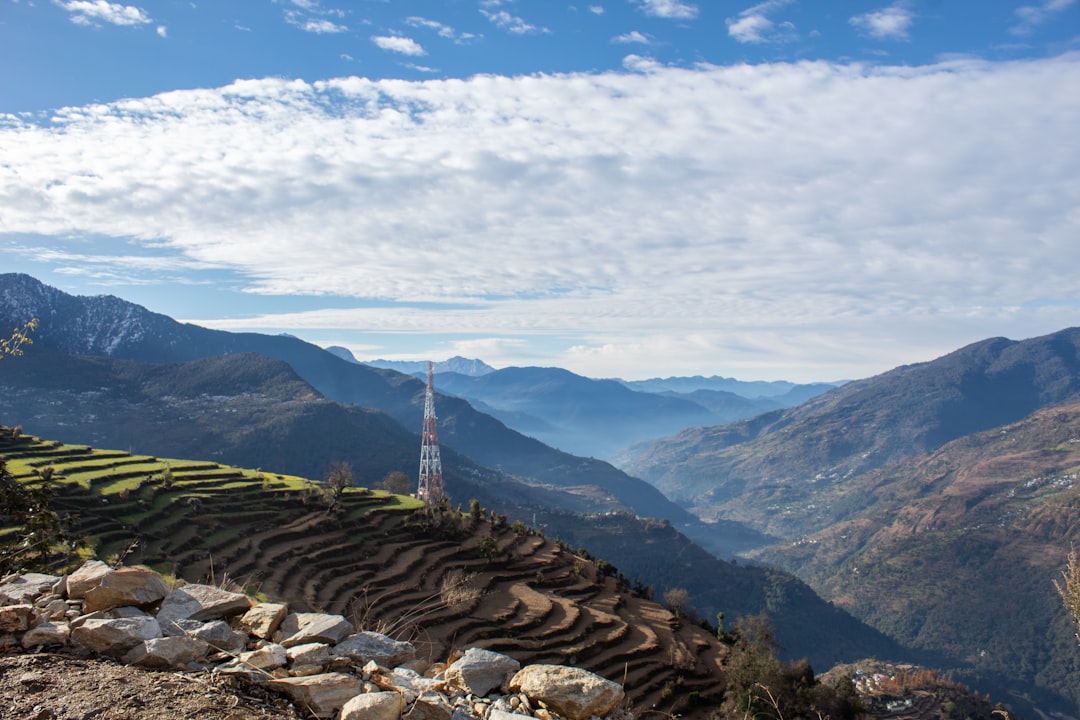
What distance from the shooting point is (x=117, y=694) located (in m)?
5.84

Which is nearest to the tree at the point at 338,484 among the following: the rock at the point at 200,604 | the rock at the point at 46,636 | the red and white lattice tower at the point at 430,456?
the red and white lattice tower at the point at 430,456

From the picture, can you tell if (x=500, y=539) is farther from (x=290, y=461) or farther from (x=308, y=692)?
(x=290, y=461)

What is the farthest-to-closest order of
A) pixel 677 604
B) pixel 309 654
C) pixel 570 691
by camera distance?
pixel 677 604
pixel 570 691
pixel 309 654

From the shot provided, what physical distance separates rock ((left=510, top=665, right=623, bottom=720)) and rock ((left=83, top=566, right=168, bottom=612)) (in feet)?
15.2

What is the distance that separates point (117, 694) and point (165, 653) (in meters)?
0.78

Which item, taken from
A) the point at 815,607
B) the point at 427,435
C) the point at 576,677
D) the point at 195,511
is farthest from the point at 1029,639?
the point at 576,677

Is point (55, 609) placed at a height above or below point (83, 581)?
below

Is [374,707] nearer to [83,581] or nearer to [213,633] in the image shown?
[213,633]

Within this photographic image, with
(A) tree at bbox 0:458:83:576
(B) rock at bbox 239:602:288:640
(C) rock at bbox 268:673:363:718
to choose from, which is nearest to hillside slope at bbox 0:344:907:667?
(A) tree at bbox 0:458:83:576

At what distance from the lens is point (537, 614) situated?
123ft

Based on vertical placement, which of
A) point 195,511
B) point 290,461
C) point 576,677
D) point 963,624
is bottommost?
point 963,624

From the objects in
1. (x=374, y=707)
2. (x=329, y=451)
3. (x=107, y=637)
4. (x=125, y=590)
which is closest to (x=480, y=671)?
(x=374, y=707)

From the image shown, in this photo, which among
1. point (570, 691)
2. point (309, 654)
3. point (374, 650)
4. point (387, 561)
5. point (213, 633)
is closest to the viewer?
point (309, 654)

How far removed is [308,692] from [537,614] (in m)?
33.4
